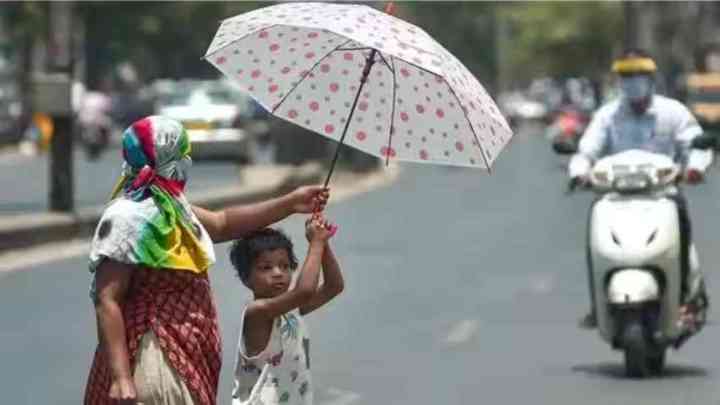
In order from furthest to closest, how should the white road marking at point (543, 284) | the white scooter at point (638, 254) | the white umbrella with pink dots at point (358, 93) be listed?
the white road marking at point (543, 284) < the white scooter at point (638, 254) < the white umbrella with pink dots at point (358, 93)

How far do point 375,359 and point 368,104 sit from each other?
271 inches

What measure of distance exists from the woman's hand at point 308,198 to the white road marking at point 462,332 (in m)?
8.18

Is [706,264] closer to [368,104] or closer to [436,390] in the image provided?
[436,390]

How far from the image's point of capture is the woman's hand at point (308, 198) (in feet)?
23.0

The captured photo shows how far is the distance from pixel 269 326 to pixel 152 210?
0.59 metres

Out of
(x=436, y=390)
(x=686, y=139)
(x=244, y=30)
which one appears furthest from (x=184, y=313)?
(x=686, y=139)

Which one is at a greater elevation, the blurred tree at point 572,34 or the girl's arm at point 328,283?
the girl's arm at point 328,283

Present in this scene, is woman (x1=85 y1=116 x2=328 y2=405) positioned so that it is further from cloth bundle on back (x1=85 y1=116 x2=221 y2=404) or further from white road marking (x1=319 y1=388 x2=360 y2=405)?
white road marking (x1=319 y1=388 x2=360 y2=405)

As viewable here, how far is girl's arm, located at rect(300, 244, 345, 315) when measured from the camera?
277 inches

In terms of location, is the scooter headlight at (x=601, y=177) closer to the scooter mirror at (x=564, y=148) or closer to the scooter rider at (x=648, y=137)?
the scooter rider at (x=648, y=137)

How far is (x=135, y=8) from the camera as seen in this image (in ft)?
249

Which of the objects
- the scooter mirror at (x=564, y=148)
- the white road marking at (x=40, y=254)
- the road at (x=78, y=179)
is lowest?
the road at (x=78, y=179)

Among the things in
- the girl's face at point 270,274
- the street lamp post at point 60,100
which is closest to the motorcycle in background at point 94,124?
the street lamp post at point 60,100

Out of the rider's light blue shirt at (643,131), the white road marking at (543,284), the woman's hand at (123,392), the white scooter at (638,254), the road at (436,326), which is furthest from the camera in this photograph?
the white road marking at (543,284)
